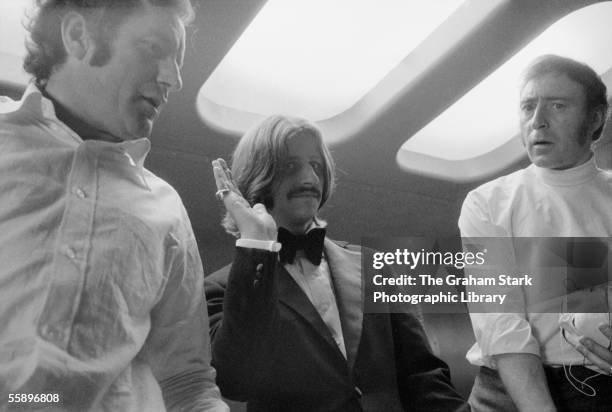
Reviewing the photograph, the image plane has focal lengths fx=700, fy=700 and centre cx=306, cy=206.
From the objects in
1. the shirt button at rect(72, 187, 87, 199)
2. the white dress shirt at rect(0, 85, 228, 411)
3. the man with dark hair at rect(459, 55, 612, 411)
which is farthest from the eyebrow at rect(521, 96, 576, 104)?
the shirt button at rect(72, 187, 87, 199)

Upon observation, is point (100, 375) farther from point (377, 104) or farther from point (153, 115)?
point (377, 104)

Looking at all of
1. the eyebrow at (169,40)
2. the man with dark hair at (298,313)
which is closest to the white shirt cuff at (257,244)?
the man with dark hair at (298,313)

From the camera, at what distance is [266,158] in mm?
964

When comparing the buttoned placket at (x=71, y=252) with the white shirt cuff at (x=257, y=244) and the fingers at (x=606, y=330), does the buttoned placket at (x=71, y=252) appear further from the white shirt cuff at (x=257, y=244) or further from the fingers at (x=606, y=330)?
the fingers at (x=606, y=330)

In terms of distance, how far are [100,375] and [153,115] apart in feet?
0.94

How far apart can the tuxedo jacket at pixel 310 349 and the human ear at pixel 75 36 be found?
28 cm

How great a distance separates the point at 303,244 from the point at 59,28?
1.32 ft

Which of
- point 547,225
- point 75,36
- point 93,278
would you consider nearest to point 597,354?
point 547,225

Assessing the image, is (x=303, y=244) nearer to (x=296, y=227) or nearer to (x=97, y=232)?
(x=296, y=227)

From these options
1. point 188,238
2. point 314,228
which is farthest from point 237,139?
point 188,238

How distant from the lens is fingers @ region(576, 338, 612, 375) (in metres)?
0.91

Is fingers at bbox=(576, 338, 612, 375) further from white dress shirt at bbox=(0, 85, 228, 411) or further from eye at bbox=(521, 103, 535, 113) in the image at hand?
white dress shirt at bbox=(0, 85, 228, 411)

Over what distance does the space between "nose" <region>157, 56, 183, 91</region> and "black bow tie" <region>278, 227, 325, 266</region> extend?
248 millimetres

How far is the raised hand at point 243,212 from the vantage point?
0.81 m
